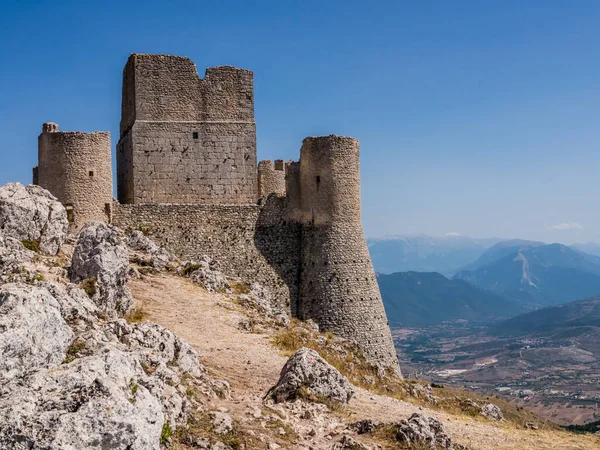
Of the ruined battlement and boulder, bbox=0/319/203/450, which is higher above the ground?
the ruined battlement

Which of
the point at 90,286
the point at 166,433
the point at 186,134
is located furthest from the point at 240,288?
the point at 166,433

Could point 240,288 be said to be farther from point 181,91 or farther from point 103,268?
point 103,268

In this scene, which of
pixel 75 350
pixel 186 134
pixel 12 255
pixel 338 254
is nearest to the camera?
pixel 75 350

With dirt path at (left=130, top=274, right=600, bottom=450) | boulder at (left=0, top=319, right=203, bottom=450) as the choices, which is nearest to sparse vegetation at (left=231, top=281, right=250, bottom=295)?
dirt path at (left=130, top=274, right=600, bottom=450)

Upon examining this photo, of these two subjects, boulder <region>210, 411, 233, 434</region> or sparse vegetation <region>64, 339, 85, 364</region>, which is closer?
sparse vegetation <region>64, 339, 85, 364</region>

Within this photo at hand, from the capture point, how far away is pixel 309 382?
1488 centimetres

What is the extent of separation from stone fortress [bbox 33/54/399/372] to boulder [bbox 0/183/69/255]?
652cm

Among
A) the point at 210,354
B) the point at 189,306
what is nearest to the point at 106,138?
the point at 189,306

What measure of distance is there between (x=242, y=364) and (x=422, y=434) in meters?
5.16

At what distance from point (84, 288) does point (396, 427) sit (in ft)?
27.3

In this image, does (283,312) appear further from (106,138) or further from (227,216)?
(106,138)

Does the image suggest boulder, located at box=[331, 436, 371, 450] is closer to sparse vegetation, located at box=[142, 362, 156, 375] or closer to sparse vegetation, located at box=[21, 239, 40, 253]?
sparse vegetation, located at box=[142, 362, 156, 375]

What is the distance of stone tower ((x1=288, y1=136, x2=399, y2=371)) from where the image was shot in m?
29.1

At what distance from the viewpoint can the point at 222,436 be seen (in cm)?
1194
